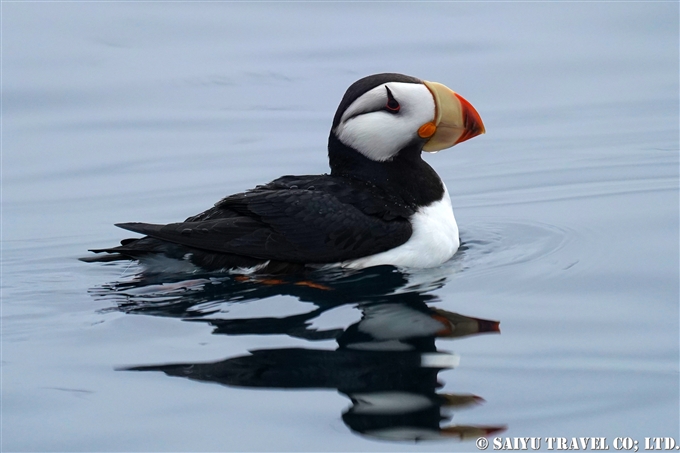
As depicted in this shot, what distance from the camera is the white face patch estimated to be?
5.81m

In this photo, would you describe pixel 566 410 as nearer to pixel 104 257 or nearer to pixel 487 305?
pixel 487 305

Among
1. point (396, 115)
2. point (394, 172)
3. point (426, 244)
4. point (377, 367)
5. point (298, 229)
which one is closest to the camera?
point (377, 367)

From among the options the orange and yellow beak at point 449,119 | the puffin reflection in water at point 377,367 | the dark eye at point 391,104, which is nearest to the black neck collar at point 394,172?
the orange and yellow beak at point 449,119

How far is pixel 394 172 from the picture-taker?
5.98 m

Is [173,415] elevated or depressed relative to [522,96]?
depressed

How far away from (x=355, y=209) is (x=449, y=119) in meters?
0.77

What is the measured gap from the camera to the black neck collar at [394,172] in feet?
19.5

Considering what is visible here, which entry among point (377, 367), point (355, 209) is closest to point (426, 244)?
point (355, 209)

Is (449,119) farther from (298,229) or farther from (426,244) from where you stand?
(298,229)

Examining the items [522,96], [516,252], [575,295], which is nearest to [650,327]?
[575,295]

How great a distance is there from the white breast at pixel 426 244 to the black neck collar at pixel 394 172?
0.26 ft

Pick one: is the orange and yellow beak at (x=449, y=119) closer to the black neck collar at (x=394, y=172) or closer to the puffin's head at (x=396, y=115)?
the puffin's head at (x=396, y=115)

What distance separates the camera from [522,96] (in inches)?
450

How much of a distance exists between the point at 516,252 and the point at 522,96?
212 inches
